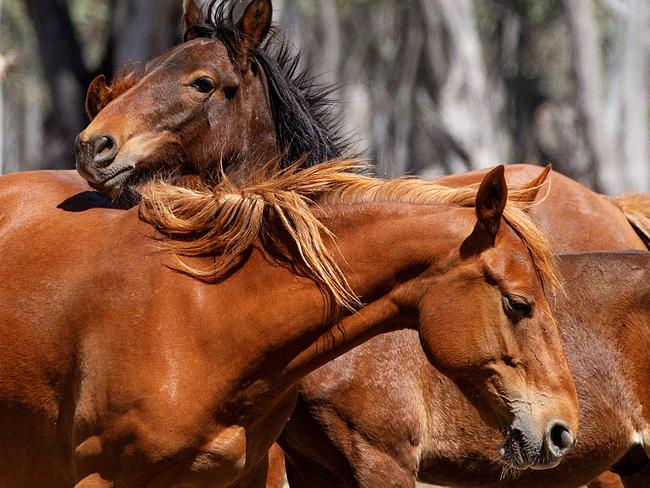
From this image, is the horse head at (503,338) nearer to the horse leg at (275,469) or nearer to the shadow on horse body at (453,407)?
the shadow on horse body at (453,407)

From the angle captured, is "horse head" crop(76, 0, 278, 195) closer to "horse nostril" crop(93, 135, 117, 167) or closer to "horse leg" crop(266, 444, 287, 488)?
"horse nostril" crop(93, 135, 117, 167)

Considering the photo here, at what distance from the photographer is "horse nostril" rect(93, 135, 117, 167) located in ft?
14.4

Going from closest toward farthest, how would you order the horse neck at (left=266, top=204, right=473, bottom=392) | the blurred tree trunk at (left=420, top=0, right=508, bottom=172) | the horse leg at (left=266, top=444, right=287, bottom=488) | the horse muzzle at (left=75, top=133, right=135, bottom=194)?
the horse neck at (left=266, top=204, right=473, bottom=392) → the horse muzzle at (left=75, top=133, right=135, bottom=194) → the horse leg at (left=266, top=444, right=287, bottom=488) → the blurred tree trunk at (left=420, top=0, right=508, bottom=172)

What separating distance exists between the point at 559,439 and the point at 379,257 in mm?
773

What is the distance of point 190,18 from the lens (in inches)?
203

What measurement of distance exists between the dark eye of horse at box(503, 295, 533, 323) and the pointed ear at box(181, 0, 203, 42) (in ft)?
6.97

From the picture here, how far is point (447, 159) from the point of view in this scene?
53.4ft

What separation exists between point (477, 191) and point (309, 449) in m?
1.52

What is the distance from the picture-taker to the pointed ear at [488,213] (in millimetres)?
3535

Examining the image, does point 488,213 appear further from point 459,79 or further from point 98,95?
point 459,79

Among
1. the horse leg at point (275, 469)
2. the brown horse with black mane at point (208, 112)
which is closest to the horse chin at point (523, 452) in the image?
the brown horse with black mane at point (208, 112)

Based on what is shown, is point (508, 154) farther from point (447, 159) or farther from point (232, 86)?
point (232, 86)

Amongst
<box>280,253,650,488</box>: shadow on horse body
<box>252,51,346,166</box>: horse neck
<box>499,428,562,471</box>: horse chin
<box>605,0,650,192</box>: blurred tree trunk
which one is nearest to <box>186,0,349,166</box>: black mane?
<box>252,51,346,166</box>: horse neck

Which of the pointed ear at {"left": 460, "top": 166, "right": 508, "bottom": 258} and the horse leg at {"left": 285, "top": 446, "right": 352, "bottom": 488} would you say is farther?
the horse leg at {"left": 285, "top": 446, "right": 352, "bottom": 488}
